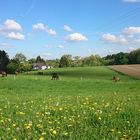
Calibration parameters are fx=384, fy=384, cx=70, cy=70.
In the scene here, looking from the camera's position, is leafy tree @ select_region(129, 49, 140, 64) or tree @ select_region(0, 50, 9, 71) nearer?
tree @ select_region(0, 50, 9, 71)

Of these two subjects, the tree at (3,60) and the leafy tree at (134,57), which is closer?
the tree at (3,60)

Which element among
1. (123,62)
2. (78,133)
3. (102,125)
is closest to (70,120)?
(102,125)

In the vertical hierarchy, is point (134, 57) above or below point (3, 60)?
above

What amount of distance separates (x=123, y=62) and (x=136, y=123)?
595 feet

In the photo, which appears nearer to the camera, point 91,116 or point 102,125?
point 102,125

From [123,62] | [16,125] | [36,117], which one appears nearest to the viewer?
[16,125]

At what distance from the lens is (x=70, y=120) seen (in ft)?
32.0

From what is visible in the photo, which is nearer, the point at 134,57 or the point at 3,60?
the point at 3,60

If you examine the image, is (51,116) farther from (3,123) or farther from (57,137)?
(57,137)

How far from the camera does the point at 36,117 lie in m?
10.3

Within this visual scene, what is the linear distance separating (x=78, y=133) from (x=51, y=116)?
7.66 ft

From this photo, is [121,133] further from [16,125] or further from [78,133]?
[16,125]

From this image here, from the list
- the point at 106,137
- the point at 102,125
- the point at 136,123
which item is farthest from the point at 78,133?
the point at 136,123

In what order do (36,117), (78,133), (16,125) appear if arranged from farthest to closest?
1. (36,117)
2. (16,125)
3. (78,133)
